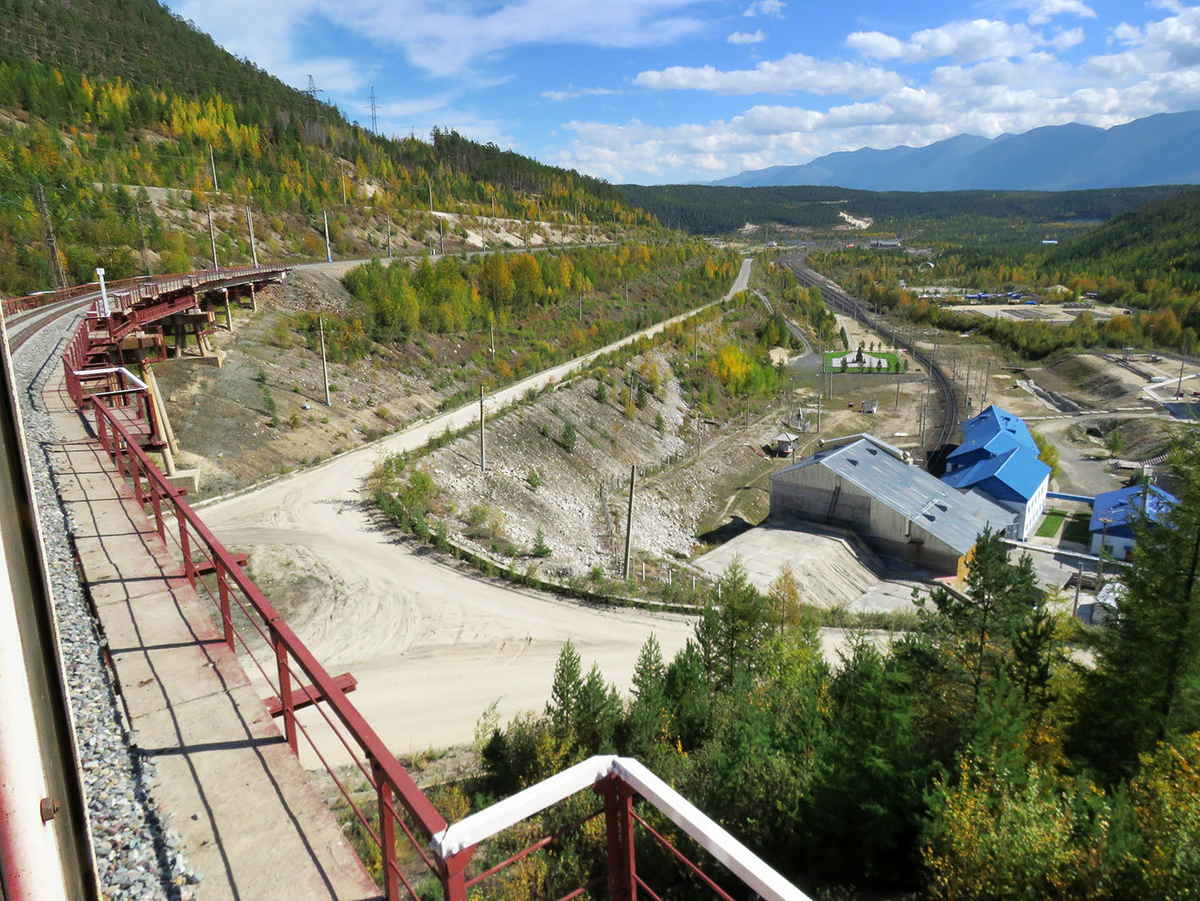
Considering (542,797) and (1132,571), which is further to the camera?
(1132,571)

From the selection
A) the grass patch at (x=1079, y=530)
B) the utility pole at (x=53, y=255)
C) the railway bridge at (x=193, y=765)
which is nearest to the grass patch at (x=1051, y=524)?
the grass patch at (x=1079, y=530)

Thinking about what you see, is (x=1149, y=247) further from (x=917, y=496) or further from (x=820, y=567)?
(x=820, y=567)

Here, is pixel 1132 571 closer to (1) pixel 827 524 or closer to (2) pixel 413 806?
(2) pixel 413 806

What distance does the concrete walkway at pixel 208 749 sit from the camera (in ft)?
13.8

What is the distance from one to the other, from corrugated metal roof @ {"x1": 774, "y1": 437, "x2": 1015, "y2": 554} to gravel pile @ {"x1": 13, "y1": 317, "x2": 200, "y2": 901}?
117ft

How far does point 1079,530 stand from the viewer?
4272 centimetres

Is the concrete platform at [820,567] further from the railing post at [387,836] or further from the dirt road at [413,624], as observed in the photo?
the railing post at [387,836]

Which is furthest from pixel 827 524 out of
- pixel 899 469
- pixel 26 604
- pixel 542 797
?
pixel 26 604

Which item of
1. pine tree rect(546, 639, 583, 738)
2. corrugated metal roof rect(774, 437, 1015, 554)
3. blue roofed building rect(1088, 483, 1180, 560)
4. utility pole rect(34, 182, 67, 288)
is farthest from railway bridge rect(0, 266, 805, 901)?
blue roofed building rect(1088, 483, 1180, 560)

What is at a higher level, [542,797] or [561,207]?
[561,207]

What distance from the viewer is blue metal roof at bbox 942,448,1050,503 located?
41844 mm

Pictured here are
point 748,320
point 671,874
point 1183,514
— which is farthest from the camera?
point 748,320

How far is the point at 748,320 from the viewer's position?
92562 millimetres

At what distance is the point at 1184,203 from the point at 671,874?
199 meters
